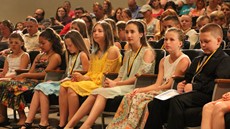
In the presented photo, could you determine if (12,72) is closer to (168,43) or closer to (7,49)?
(7,49)

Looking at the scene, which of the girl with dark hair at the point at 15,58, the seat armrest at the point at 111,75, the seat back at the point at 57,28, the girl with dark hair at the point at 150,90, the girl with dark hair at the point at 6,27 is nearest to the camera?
the girl with dark hair at the point at 150,90

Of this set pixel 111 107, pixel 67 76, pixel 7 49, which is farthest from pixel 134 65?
pixel 7 49

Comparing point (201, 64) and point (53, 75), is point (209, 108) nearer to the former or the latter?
point (201, 64)

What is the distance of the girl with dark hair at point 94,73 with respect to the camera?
449cm

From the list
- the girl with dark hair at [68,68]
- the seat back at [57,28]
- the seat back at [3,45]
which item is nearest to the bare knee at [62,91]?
the girl with dark hair at [68,68]

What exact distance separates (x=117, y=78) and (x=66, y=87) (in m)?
0.49

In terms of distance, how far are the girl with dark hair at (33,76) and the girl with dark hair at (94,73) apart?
51 cm

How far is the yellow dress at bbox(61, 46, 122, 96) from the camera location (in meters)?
4.50

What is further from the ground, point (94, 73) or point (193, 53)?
point (193, 53)

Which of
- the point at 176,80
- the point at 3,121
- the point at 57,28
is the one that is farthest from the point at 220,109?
the point at 57,28

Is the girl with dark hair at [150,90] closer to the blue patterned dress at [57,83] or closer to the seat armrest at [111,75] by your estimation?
the seat armrest at [111,75]

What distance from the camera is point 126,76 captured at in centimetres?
456

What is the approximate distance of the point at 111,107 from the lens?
420 cm

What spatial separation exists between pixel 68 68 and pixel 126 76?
0.84 metres
